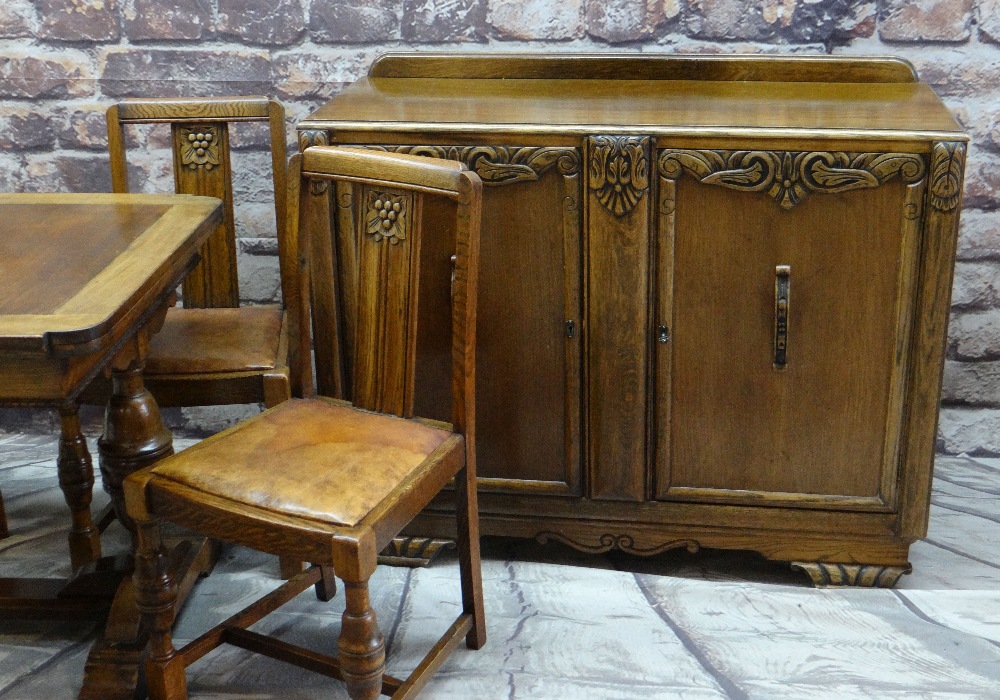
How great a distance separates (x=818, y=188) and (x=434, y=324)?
0.83 metres

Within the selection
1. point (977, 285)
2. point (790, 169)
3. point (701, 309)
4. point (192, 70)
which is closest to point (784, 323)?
point (701, 309)

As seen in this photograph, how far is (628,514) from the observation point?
2.22m

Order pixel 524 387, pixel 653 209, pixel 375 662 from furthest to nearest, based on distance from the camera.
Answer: pixel 524 387 → pixel 653 209 → pixel 375 662

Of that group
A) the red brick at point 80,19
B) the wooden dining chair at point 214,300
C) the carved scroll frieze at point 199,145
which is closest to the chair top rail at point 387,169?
the wooden dining chair at point 214,300

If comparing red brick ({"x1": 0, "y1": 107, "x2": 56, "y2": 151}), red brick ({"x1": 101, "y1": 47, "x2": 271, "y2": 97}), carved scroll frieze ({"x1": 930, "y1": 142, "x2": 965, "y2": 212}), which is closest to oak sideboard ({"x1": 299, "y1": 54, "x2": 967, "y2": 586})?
carved scroll frieze ({"x1": 930, "y1": 142, "x2": 965, "y2": 212})

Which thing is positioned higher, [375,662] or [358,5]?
[358,5]

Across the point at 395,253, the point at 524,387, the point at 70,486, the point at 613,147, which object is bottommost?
the point at 70,486

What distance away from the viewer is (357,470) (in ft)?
5.32

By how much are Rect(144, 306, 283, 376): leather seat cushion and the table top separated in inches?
10.7

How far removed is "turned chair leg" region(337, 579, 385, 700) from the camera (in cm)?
147

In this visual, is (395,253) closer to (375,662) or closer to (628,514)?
(375,662)

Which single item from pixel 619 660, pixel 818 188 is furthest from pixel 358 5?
pixel 619 660

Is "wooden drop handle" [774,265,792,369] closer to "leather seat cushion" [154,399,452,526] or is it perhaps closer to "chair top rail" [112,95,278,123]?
"leather seat cushion" [154,399,452,526]

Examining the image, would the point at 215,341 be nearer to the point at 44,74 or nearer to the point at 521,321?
the point at 521,321
